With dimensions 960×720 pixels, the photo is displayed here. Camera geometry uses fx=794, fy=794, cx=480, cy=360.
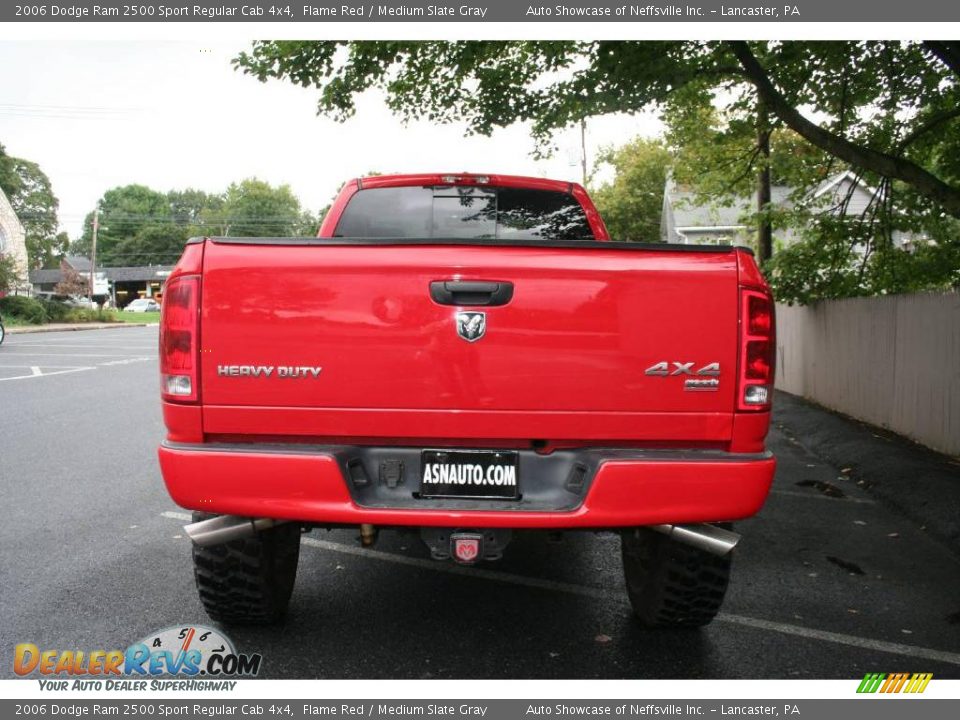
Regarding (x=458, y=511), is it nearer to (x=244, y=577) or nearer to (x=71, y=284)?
(x=244, y=577)

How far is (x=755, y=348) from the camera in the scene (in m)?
2.83

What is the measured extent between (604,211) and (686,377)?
144ft

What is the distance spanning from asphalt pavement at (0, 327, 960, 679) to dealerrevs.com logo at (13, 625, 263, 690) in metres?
0.07

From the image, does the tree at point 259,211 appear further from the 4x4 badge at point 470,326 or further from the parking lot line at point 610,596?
the 4x4 badge at point 470,326

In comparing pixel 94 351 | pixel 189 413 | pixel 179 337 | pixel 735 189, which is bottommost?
pixel 94 351

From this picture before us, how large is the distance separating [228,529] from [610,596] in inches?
79.1

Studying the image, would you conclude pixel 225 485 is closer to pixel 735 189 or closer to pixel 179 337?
pixel 179 337

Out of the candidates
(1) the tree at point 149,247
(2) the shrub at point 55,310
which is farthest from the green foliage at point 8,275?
(1) the tree at point 149,247

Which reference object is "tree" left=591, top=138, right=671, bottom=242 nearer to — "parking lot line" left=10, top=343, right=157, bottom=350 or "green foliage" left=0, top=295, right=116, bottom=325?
"parking lot line" left=10, top=343, right=157, bottom=350

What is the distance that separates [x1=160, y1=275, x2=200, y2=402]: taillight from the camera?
2.79m

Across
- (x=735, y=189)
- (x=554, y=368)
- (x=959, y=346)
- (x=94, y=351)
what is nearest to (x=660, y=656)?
(x=554, y=368)

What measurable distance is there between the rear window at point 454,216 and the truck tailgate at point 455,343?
1.92m

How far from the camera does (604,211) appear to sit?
149ft

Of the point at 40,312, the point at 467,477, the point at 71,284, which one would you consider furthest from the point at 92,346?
the point at 71,284
